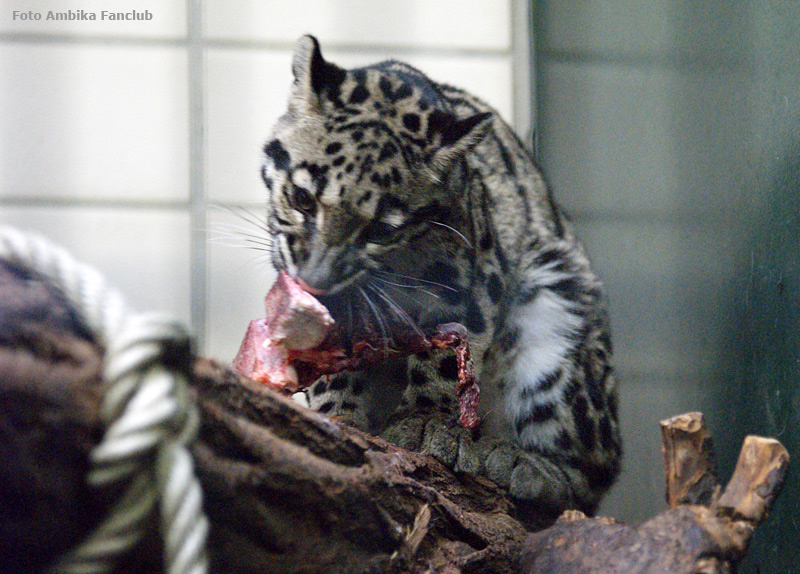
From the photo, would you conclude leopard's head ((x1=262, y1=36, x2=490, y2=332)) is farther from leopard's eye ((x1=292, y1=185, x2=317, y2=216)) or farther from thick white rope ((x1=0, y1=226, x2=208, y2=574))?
thick white rope ((x1=0, y1=226, x2=208, y2=574))

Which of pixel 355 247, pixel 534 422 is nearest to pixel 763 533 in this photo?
pixel 534 422

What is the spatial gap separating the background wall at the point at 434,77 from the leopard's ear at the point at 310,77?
32 centimetres

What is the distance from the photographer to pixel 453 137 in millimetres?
1486

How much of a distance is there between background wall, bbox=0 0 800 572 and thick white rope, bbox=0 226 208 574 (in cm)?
111

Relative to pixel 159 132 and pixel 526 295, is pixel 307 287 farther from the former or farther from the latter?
pixel 159 132

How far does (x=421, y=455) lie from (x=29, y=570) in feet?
2.40

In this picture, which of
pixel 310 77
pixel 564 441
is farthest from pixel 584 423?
pixel 310 77

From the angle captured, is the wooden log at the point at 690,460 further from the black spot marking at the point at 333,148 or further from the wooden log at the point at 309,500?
the black spot marking at the point at 333,148

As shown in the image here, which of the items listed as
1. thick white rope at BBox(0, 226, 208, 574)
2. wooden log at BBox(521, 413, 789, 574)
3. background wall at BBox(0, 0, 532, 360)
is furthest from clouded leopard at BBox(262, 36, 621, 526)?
thick white rope at BBox(0, 226, 208, 574)

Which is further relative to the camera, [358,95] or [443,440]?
[358,95]

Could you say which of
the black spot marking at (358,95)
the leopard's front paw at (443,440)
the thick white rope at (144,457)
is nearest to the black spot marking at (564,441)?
the leopard's front paw at (443,440)

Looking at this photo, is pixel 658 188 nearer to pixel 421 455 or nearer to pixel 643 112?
pixel 643 112

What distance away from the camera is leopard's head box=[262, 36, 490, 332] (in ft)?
4.42

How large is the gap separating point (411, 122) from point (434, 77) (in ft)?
2.65
